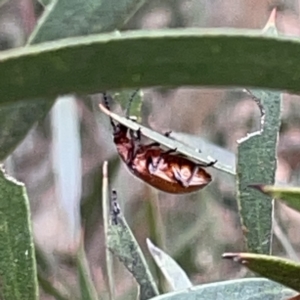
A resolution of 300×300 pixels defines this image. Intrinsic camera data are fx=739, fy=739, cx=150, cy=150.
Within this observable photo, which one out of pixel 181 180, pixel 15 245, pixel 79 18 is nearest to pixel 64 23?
pixel 79 18

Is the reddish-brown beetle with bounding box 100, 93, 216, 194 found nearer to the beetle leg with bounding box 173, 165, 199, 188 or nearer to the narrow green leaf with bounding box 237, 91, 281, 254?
the beetle leg with bounding box 173, 165, 199, 188

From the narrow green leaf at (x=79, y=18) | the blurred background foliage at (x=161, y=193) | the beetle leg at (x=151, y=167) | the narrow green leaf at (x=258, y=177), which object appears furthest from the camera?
the blurred background foliage at (x=161, y=193)

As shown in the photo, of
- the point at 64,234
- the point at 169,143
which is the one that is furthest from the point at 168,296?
the point at 64,234

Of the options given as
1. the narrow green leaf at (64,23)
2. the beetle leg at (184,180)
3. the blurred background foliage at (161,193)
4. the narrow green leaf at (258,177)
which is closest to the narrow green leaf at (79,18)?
the narrow green leaf at (64,23)

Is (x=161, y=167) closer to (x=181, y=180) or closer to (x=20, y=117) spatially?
(x=181, y=180)

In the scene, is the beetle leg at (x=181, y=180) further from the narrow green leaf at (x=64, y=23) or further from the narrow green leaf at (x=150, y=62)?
the narrow green leaf at (x=150, y=62)

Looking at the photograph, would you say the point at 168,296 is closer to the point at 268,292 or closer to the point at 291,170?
the point at 268,292
